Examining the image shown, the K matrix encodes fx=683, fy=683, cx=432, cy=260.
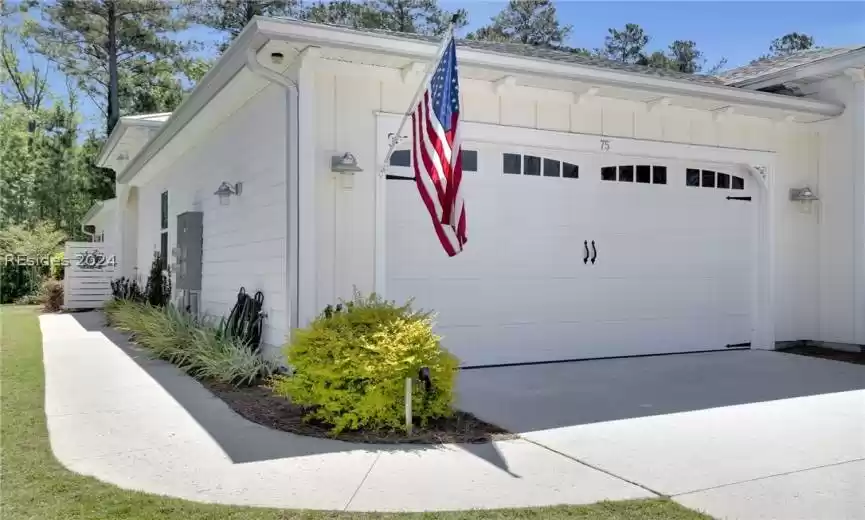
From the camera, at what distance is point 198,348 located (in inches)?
286

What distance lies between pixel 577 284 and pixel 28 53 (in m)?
29.5

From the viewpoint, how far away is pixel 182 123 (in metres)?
9.09

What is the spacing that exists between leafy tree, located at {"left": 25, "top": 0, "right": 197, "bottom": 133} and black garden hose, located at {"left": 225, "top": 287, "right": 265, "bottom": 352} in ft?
65.6

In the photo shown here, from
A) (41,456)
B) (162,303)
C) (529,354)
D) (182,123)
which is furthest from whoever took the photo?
(162,303)

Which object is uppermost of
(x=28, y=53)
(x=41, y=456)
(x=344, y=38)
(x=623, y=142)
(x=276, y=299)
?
(x=28, y=53)

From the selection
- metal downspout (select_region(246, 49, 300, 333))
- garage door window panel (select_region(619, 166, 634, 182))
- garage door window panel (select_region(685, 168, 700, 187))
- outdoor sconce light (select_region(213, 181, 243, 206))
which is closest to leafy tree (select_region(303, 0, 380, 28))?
outdoor sconce light (select_region(213, 181, 243, 206))

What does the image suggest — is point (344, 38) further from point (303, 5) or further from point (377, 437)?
point (303, 5)

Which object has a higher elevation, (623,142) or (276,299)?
(623,142)

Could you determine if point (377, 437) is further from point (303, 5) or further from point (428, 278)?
point (303, 5)

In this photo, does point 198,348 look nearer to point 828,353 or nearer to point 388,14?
point 828,353

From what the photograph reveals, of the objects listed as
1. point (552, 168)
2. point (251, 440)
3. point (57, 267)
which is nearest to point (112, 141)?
point (57, 267)

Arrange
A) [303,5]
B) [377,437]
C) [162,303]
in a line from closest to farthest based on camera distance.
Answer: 1. [377,437]
2. [162,303]
3. [303,5]

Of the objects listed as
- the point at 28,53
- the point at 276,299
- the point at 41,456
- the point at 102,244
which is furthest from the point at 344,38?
the point at 28,53

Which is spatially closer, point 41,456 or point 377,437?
point 41,456
